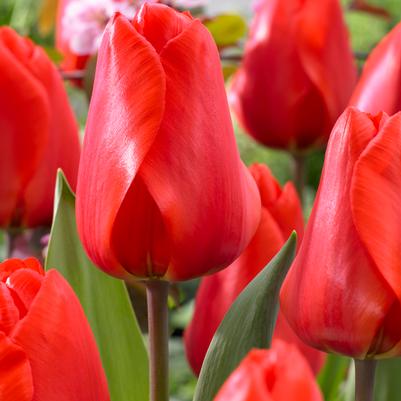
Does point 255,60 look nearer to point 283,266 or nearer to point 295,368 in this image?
point 283,266

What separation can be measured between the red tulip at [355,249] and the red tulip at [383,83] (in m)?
0.13

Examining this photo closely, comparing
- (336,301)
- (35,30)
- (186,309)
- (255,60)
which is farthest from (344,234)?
(35,30)

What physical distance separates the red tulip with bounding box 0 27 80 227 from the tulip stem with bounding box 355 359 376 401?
7.9 inches

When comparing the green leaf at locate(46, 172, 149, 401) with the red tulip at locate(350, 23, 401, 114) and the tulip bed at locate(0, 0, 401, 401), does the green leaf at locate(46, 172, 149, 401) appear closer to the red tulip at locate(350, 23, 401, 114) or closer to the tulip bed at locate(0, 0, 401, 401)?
the tulip bed at locate(0, 0, 401, 401)

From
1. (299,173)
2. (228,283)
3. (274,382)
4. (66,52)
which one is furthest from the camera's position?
(66,52)

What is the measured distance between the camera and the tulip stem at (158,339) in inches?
15.0

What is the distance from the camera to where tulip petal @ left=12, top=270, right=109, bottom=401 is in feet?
1.01

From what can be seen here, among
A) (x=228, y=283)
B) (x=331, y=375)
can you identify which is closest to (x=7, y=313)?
(x=228, y=283)

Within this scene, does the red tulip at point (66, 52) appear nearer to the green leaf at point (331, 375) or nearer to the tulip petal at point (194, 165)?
the green leaf at point (331, 375)

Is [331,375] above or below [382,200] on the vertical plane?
below

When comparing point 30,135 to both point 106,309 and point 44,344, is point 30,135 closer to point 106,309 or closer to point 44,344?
point 106,309

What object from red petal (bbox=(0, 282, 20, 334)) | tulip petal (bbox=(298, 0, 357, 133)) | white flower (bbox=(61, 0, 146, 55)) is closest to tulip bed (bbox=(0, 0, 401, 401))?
red petal (bbox=(0, 282, 20, 334))

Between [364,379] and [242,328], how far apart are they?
5 centimetres

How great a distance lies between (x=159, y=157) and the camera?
0.36m
